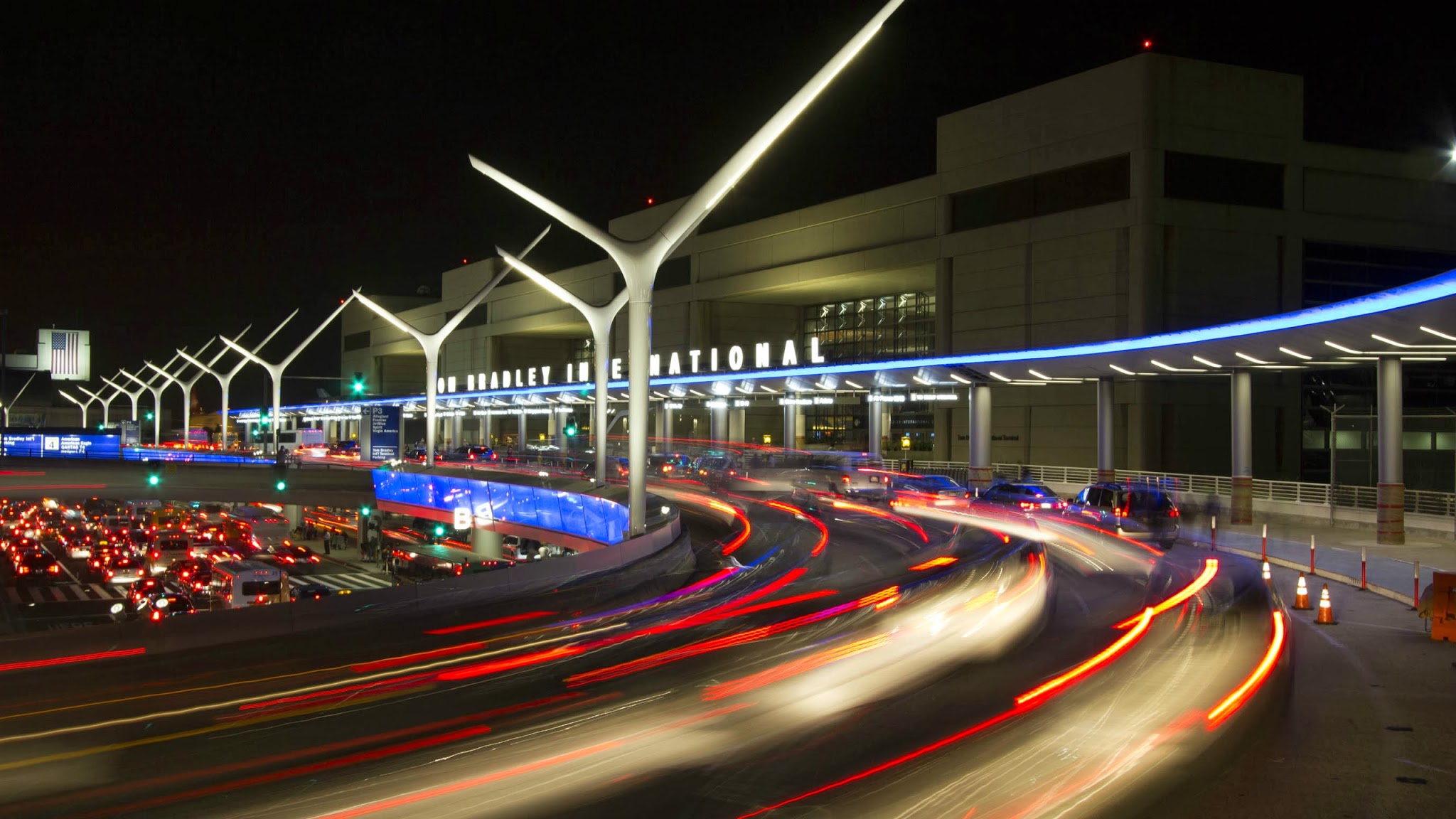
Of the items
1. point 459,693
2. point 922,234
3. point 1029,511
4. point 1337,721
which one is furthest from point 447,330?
point 1337,721

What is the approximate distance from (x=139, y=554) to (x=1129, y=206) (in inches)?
1958

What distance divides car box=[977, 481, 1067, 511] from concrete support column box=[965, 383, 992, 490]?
422 inches

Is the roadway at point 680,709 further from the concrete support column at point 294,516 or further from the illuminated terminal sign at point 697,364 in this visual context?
the concrete support column at point 294,516

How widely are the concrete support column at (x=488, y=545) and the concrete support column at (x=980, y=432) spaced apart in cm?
2291

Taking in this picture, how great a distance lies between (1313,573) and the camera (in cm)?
2367

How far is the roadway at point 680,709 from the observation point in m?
8.59

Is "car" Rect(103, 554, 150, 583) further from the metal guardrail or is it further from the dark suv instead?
the dark suv

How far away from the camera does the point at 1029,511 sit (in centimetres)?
3362

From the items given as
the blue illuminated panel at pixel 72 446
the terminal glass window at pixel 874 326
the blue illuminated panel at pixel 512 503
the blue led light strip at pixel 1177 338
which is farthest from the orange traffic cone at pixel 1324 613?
the blue illuminated panel at pixel 72 446

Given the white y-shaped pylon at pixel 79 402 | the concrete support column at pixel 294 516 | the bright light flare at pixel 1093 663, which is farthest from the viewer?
the white y-shaped pylon at pixel 79 402

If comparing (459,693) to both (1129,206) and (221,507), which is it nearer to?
(1129,206)

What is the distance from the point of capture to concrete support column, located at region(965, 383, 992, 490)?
4788cm

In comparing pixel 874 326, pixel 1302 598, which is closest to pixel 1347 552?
pixel 1302 598

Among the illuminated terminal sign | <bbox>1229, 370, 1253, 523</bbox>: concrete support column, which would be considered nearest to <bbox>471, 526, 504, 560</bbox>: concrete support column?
the illuminated terminal sign
